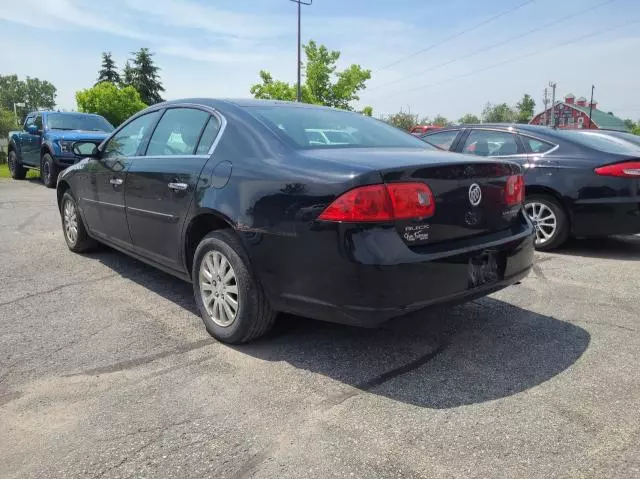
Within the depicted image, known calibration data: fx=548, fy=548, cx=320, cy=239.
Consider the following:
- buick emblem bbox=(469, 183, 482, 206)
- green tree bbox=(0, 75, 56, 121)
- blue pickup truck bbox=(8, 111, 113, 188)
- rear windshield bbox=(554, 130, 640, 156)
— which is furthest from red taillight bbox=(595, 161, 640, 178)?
green tree bbox=(0, 75, 56, 121)

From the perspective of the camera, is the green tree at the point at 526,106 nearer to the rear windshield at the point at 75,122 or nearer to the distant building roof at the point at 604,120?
the distant building roof at the point at 604,120

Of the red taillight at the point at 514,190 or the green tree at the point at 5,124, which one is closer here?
the red taillight at the point at 514,190

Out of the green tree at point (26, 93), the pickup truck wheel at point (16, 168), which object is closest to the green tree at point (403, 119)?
the pickup truck wheel at point (16, 168)

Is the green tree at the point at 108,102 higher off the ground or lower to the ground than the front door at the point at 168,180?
higher

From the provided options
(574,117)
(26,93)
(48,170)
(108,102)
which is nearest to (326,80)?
(108,102)

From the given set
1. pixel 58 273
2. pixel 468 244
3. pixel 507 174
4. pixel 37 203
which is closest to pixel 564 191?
pixel 507 174

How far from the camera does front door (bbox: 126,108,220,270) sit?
3730 millimetres

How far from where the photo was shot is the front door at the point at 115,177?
4.55 meters

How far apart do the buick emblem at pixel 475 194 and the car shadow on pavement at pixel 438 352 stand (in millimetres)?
629

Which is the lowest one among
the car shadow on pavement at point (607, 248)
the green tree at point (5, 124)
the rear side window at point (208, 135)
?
the car shadow on pavement at point (607, 248)

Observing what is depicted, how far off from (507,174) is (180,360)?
2.29 metres

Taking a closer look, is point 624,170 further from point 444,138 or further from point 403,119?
point 403,119

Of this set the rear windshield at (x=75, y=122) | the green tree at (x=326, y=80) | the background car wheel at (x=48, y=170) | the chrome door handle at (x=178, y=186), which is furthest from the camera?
the green tree at (x=326, y=80)

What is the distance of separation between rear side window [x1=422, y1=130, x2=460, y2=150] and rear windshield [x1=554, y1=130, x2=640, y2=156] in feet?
4.45
